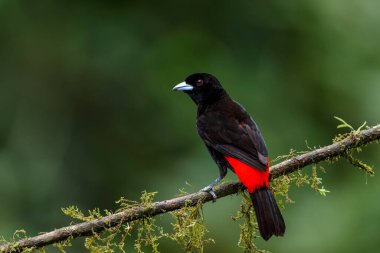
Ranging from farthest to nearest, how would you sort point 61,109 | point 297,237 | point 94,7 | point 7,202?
point 94,7, point 61,109, point 7,202, point 297,237

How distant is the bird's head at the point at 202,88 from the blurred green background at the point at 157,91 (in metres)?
1.62

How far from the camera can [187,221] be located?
4.24m

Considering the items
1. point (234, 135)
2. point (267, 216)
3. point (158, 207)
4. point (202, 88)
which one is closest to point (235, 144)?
point (234, 135)

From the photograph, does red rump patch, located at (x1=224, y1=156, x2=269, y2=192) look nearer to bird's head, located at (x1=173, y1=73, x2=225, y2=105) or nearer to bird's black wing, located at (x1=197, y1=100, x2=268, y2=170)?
bird's black wing, located at (x1=197, y1=100, x2=268, y2=170)

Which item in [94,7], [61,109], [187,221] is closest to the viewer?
[187,221]

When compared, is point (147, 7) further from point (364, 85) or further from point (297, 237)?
point (297, 237)

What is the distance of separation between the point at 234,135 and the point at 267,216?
740 mm

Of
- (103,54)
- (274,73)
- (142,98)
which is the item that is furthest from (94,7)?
(274,73)

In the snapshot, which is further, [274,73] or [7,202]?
[274,73]

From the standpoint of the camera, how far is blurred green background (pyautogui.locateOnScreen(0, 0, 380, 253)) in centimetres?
771

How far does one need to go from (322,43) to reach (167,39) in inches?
72.9

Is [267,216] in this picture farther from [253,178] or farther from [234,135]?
[234,135]

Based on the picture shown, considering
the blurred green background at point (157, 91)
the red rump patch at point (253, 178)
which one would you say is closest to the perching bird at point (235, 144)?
the red rump patch at point (253, 178)

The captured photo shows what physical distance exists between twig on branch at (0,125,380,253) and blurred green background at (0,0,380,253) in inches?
109
